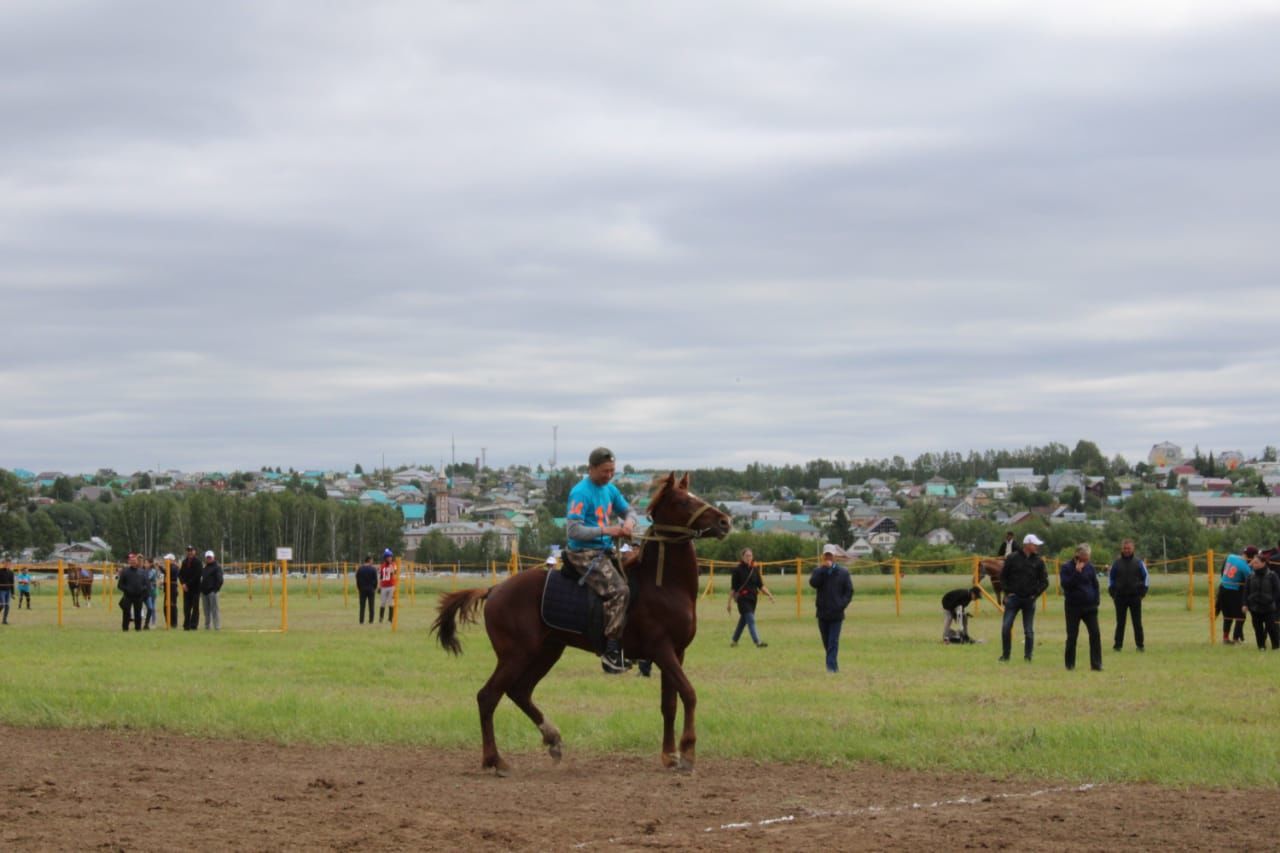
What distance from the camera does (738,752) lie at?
13.9 metres

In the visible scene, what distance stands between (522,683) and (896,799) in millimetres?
3688

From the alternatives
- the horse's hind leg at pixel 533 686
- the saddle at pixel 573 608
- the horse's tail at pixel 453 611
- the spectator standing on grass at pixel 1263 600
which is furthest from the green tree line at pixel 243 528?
the saddle at pixel 573 608

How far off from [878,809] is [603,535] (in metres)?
3.38

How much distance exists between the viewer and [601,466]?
12883 millimetres

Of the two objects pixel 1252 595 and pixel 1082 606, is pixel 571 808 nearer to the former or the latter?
pixel 1082 606

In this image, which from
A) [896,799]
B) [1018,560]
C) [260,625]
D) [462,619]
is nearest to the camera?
[896,799]

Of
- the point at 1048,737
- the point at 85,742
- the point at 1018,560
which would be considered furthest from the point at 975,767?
the point at 1018,560

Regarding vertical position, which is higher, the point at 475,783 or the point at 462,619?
the point at 462,619

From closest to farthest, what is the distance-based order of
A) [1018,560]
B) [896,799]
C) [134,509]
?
[896,799] < [1018,560] < [134,509]

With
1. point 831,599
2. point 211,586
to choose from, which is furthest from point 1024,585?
point 211,586

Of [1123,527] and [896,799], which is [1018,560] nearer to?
[896,799]

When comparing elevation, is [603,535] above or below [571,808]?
above

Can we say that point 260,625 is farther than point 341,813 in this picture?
Yes

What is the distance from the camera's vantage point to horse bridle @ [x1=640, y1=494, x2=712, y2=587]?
1291cm
